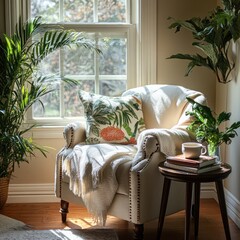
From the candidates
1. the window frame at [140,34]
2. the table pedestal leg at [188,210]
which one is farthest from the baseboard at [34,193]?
the table pedestal leg at [188,210]

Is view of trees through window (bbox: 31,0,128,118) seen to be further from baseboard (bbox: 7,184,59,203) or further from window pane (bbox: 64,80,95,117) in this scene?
baseboard (bbox: 7,184,59,203)

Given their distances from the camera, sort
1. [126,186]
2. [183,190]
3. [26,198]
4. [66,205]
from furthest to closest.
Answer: [26,198] < [66,205] < [183,190] < [126,186]

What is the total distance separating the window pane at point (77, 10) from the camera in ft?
13.6

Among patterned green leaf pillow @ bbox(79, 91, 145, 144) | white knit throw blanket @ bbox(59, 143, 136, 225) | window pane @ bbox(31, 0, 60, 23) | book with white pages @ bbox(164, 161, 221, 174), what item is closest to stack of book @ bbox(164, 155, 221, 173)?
book with white pages @ bbox(164, 161, 221, 174)

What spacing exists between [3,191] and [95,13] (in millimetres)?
1628

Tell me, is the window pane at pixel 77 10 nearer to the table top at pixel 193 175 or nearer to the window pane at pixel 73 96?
the window pane at pixel 73 96

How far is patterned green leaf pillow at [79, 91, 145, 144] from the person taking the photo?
3.52 meters

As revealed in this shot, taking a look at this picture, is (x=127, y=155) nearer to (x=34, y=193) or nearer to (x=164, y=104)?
(x=164, y=104)

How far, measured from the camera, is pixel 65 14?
4.14 meters

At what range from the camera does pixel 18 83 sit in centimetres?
373

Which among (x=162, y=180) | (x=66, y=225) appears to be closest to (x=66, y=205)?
(x=66, y=225)

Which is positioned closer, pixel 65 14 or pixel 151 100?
pixel 151 100

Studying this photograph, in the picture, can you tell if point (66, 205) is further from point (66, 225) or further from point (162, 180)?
point (162, 180)

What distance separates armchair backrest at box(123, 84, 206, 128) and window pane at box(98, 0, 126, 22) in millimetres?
744
